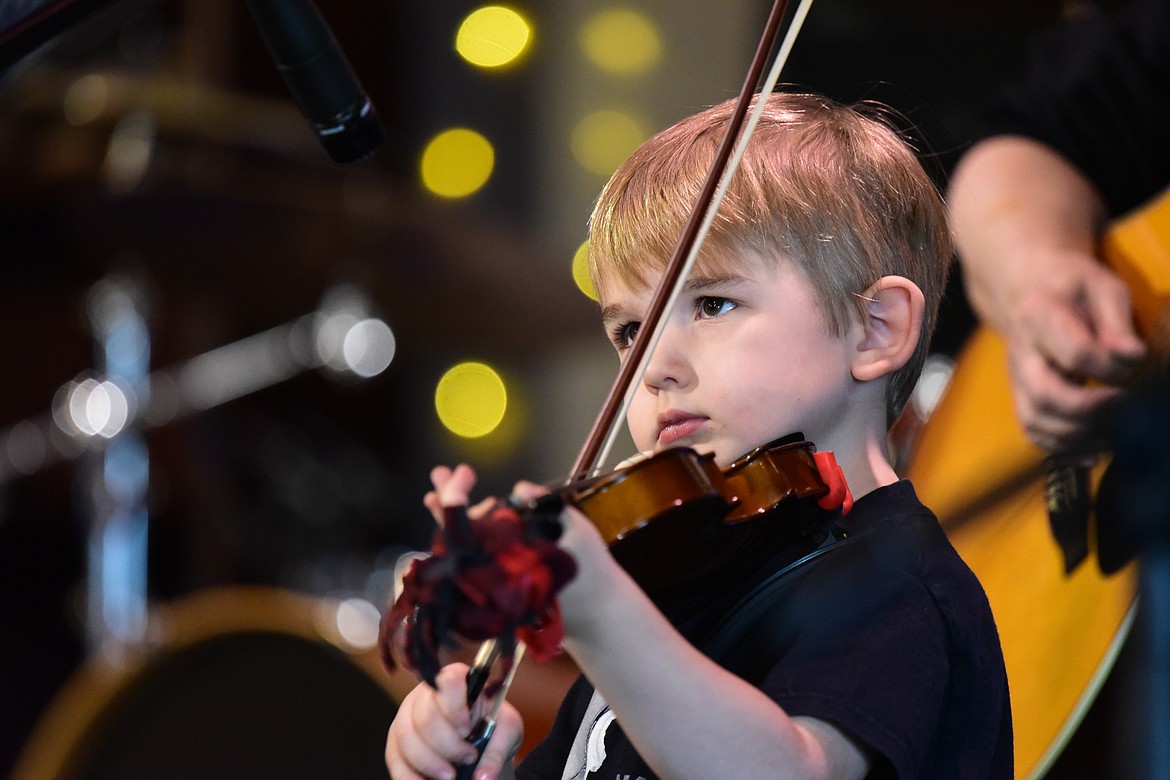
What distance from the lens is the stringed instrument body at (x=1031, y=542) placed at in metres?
0.83

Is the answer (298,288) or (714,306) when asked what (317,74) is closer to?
(714,306)

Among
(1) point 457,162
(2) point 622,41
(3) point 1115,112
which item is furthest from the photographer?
(1) point 457,162

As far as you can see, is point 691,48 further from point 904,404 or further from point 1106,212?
point 904,404

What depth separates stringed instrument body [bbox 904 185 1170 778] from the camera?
A: 2.73 ft

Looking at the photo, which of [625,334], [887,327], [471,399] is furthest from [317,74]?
[471,399]

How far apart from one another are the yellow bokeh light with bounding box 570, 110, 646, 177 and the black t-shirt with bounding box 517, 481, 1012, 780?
1912 mm

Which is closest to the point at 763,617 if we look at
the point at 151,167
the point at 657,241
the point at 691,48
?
the point at 657,241

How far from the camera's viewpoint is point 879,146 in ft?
2.35

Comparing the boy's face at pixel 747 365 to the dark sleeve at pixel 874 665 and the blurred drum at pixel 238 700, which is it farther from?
the blurred drum at pixel 238 700

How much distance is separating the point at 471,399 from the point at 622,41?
0.86 m

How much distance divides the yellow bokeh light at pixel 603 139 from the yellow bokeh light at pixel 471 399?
0.53 m

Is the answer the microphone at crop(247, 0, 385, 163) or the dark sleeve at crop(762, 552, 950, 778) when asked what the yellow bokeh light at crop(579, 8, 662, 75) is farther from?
the dark sleeve at crop(762, 552, 950, 778)

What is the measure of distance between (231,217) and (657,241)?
1.40 m

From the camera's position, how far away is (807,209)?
2.23 ft
